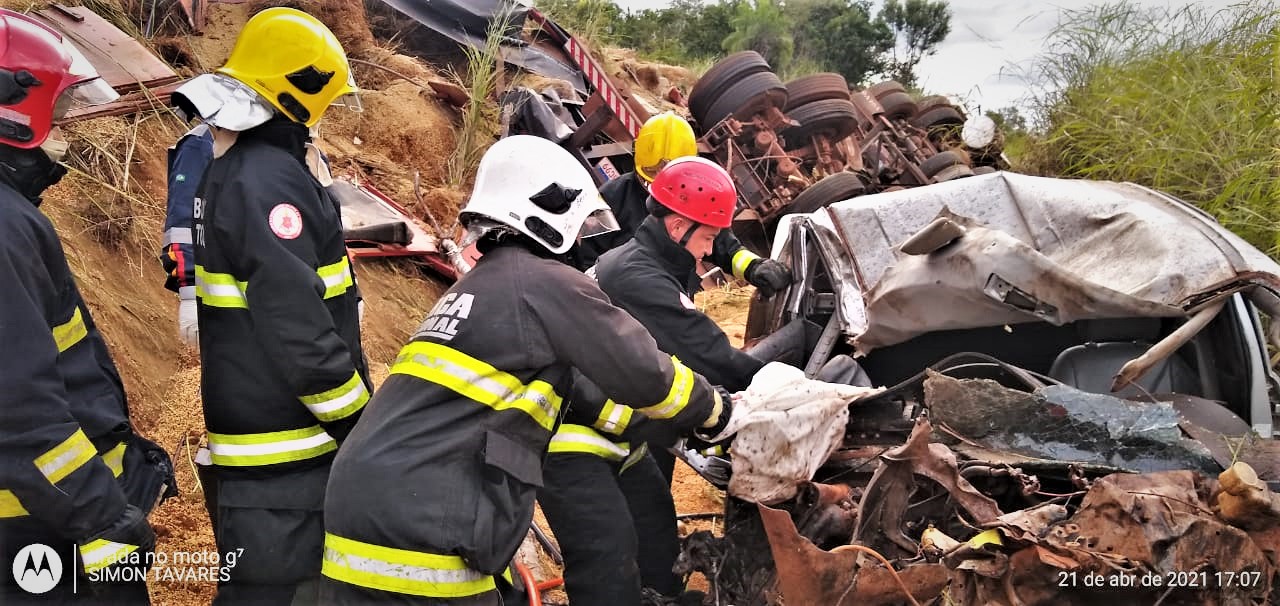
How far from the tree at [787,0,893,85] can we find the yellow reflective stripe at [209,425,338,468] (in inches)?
801

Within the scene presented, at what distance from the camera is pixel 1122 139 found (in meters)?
6.38

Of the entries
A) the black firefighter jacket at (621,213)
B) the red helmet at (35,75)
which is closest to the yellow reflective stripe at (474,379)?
the red helmet at (35,75)

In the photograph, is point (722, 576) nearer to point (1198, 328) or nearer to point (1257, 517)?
point (1257, 517)

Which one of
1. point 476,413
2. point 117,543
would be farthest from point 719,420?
point 117,543

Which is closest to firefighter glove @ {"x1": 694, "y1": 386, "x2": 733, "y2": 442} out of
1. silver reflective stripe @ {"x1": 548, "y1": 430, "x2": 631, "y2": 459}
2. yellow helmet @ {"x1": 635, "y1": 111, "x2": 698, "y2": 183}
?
silver reflective stripe @ {"x1": 548, "y1": 430, "x2": 631, "y2": 459}

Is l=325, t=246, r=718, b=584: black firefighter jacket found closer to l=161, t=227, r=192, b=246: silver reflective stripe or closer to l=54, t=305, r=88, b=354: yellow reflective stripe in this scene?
l=54, t=305, r=88, b=354: yellow reflective stripe

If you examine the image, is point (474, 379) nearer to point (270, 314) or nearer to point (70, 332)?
point (270, 314)

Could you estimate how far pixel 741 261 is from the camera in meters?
4.25

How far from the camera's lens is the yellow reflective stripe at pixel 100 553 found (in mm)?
2152

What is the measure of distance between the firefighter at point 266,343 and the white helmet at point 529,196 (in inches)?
18.0

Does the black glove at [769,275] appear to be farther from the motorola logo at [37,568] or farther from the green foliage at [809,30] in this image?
the green foliage at [809,30]

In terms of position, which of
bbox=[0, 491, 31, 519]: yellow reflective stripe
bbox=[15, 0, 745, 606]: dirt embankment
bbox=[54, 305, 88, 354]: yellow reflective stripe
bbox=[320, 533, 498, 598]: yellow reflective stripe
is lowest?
bbox=[15, 0, 745, 606]: dirt embankment

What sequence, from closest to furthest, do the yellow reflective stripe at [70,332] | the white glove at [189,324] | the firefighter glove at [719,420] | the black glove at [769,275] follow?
the yellow reflective stripe at [70,332] → the firefighter glove at [719,420] → the white glove at [189,324] → the black glove at [769,275]

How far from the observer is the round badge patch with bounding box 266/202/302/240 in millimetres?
2387
